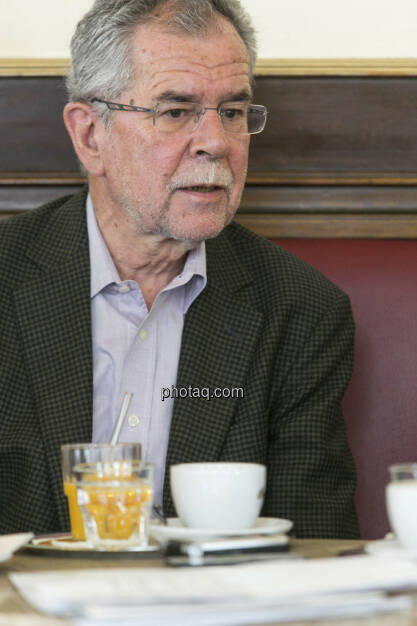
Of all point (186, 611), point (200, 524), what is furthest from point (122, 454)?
point (186, 611)

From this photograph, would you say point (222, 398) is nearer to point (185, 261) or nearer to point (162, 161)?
point (185, 261)

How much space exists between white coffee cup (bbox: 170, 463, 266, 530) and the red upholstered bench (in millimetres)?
735

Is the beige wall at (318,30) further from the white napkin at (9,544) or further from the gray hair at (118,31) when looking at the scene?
the white napkin at (9,544)

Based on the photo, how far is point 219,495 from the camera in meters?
0.88

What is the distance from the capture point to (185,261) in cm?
166

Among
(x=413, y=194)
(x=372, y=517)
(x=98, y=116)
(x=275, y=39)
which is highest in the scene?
(x=275, y=39)

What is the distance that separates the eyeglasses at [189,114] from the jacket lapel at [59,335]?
212 mm

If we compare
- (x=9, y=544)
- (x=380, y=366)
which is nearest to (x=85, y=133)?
(x=380, y=366)

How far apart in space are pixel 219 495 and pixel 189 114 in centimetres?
81

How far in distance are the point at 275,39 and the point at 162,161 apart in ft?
1.52

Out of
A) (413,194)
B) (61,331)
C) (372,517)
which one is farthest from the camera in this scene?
(413,194)

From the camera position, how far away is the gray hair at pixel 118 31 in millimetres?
1558

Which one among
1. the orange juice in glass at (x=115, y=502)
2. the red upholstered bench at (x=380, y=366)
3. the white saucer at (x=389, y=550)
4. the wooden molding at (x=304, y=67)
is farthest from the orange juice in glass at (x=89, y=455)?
the wooden molding at (x=304, y=67)
